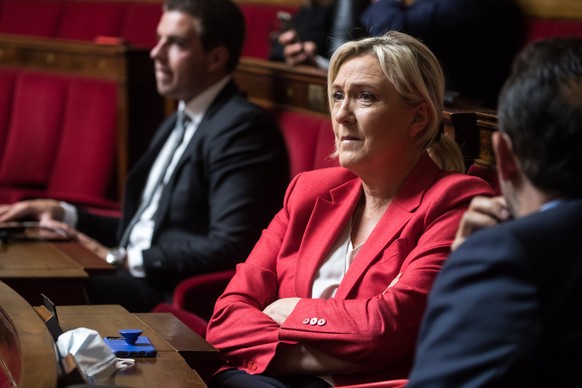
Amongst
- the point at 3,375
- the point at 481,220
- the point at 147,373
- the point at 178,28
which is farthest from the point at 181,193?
the point at 481,220

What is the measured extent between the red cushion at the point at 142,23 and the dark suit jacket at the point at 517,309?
163 inches

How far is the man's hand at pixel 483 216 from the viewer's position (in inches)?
59.8

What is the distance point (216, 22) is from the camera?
11.6 feet

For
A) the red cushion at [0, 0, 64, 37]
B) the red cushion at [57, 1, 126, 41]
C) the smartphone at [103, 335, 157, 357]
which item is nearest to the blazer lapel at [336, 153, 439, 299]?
the smartphone at [103, 335, 157, 357]

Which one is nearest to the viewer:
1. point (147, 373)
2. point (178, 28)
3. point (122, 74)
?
point (147, 373)

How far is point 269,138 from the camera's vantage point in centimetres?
332

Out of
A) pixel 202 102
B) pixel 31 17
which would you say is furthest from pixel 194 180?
pixel 31 17

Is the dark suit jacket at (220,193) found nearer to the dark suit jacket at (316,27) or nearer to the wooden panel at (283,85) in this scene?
the wooden panel at (283,85)

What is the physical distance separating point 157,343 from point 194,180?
134cm

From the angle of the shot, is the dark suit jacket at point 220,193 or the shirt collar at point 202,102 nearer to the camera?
the dark suit jacket at point 220,193

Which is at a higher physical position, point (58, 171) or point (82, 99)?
point (82, 99)

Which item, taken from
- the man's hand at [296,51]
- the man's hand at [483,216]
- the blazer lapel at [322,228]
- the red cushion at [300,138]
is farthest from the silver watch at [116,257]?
the man's hand at [483,216]

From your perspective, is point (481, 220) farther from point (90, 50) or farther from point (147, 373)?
point (90, 50)

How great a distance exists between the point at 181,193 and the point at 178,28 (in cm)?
60
